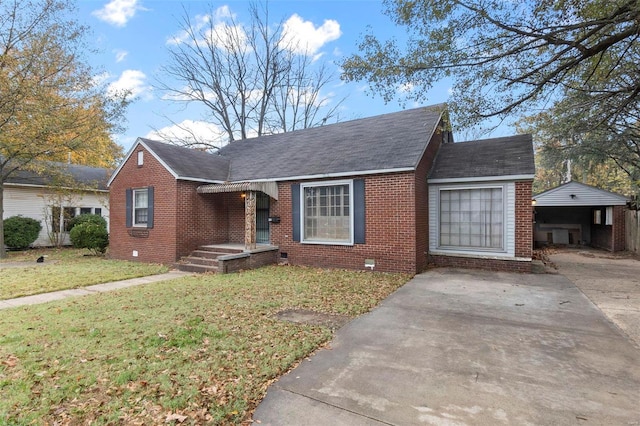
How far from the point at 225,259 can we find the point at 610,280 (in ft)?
32.6

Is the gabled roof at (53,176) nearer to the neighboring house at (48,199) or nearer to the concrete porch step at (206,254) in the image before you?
the neighboring house at (48,199)

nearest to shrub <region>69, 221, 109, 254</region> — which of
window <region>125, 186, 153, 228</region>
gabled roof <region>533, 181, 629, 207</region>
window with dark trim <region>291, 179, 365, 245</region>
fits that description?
window <region>125, 186, 153, 228</region>

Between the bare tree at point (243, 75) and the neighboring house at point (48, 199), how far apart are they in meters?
8.35

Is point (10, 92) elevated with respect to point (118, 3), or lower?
lower

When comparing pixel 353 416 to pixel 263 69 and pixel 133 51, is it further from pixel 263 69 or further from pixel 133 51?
pixel 263 69

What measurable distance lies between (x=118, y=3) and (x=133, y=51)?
3183 mm

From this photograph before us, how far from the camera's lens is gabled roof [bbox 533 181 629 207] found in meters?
13.0

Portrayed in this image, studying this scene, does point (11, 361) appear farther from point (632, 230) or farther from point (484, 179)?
point (632, 230)

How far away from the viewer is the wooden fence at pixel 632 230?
12.2m

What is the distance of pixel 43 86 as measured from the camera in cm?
1133

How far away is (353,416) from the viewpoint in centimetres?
246

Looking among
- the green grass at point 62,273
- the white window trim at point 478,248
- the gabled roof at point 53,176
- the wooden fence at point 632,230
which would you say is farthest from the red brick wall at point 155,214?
the wooden fence at point 632,230

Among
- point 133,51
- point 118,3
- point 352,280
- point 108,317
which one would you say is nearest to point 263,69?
point 133,51

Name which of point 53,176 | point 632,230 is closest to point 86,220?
point 53,176
